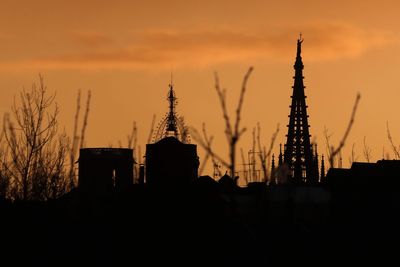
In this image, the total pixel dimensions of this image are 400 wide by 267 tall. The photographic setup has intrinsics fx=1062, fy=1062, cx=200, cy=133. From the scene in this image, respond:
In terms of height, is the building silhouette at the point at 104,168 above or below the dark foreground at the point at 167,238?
above

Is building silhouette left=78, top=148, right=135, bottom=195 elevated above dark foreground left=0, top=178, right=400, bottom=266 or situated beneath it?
elevated above

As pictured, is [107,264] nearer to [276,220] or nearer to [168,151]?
[276,220]

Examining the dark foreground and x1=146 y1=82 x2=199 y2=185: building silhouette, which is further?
x1=146 y1=82 x2=199 y2=185: building silhouette

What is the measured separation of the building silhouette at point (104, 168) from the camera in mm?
75375

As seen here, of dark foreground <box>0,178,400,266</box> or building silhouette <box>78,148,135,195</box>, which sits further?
building silhouette <box>78,148,135,195</box>

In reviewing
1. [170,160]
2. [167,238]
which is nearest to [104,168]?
[170,160]

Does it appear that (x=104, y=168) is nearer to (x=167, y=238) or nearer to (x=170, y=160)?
(x=170, y=160)

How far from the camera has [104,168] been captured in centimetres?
7794

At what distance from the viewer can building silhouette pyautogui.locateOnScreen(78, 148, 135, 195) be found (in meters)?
75.4

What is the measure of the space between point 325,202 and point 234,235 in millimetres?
27239

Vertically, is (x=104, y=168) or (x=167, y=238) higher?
(x=104, y=168)

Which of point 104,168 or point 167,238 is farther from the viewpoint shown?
point 104,168

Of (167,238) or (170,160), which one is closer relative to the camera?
(167,238)

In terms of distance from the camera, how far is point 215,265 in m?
32.1
